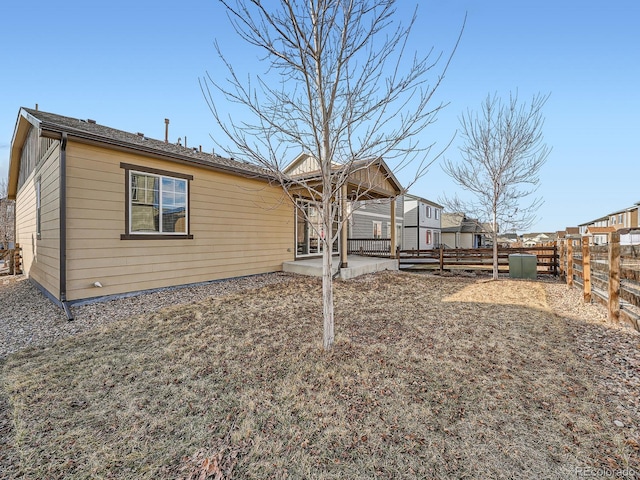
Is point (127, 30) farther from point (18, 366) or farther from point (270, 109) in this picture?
point (18, 366)

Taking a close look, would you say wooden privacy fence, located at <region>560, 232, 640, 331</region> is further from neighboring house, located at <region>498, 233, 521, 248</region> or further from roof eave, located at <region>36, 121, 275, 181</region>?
roof eave, located at <region>36, 121, 275, 181</region>

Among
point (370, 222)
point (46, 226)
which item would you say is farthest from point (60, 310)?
point (370, 222)

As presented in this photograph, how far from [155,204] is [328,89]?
512 cm

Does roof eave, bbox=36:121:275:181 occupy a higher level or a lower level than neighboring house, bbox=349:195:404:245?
higher

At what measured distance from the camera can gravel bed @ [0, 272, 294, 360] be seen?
4.34m

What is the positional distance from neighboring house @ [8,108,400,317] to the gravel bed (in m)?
0.29

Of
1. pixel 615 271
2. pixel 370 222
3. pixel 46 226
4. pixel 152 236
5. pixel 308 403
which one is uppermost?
pixel 370 222

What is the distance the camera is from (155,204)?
6.67 m

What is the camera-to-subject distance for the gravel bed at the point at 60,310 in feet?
14.3

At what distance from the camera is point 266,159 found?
3.68 metres

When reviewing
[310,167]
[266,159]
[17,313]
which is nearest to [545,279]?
[266,159]

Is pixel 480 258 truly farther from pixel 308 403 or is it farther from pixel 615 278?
pixel 308 403

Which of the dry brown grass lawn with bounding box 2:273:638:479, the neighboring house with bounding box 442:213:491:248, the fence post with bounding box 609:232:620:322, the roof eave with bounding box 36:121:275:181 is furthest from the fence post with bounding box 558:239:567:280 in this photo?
the neighboring house with bounding box 442:213:491:248

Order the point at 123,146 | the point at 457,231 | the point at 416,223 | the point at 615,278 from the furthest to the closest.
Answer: the point at 457,231 → the point at 416,223 → the point at 123,146 → the point at 615,278
